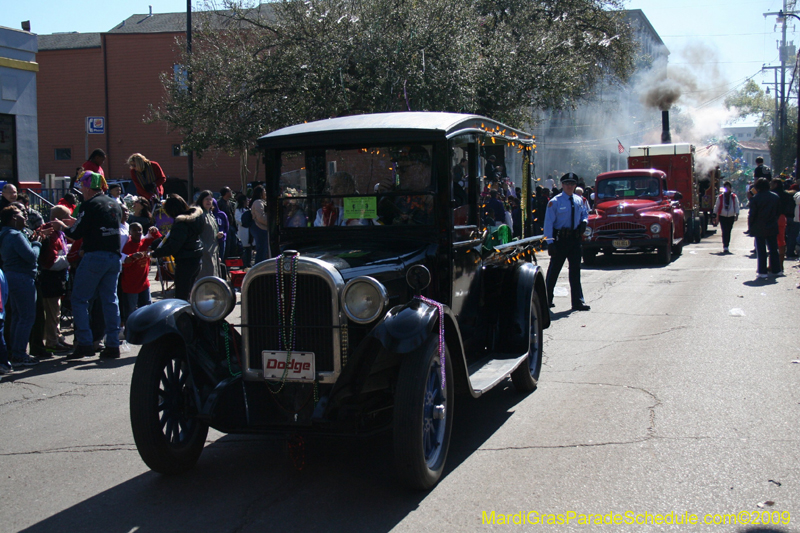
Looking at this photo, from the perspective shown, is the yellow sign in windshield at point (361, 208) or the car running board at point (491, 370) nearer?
the car running board at point (491, 370)

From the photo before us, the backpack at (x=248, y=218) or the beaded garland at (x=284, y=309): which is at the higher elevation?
the backpack at (x=248, y=218)

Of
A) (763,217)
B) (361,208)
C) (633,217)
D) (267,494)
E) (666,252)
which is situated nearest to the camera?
(267,494)

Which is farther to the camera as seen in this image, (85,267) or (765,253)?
(765,253)

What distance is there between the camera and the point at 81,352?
8.01 metres

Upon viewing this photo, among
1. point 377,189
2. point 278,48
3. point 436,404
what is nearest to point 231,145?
point 278,48

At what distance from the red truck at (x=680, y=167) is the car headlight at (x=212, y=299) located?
1990 centimetres

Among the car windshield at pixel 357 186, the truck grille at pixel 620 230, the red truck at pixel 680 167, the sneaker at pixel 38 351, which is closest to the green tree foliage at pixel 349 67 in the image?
Result: the red truck at pixel 680 167

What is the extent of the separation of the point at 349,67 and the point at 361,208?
12.5 metres

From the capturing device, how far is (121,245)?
321 inches

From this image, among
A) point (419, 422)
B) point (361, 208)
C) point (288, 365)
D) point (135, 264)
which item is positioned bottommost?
point (419, 422)

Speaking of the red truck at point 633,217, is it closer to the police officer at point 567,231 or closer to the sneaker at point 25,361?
the police officer at point 567,231

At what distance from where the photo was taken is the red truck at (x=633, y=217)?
1669 cm

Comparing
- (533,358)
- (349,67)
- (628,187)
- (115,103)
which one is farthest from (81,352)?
(115,103)

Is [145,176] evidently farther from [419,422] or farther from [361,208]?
[419,422]
